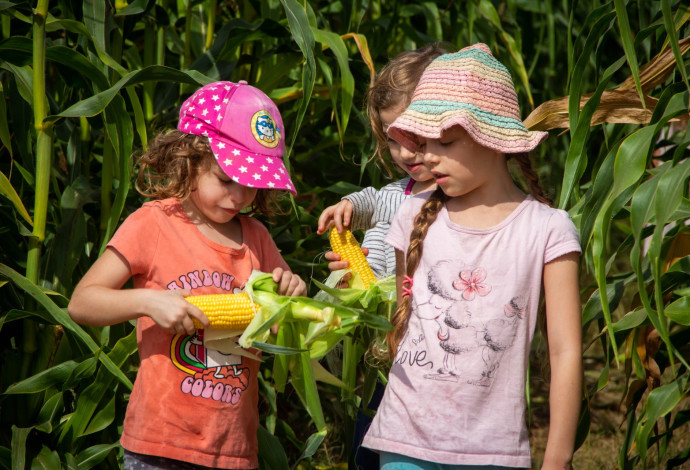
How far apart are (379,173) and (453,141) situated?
112 cm

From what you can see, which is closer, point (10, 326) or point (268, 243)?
point (268, 243)

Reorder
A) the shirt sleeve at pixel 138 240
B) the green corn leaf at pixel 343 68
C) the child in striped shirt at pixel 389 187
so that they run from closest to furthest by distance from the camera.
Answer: the shirt sleeve at pixel 138 240, the child in striped shirt at pixel 389 187, the green corn leaf at pixel 343 68

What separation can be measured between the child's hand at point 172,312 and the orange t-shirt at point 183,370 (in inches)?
4.7

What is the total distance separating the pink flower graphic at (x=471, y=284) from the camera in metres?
1.61

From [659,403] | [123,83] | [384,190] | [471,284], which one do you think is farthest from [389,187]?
[659,403]

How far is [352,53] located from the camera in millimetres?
3230

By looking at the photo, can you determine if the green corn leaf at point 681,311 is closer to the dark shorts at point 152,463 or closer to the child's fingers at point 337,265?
the child's fingers at point 337,265

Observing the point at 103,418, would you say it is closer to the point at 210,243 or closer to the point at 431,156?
the point at 210,243

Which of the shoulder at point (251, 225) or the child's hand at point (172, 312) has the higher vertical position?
the shoulder at point (251, 225)

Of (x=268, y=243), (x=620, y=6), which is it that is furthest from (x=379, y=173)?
(x=620, y=6)

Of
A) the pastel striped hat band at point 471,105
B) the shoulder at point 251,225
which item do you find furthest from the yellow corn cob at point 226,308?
the pastel striped hat band at point 471,105

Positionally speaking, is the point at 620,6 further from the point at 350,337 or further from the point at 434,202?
the point at 350,337

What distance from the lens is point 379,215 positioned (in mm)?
2098

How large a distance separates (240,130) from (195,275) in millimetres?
318
